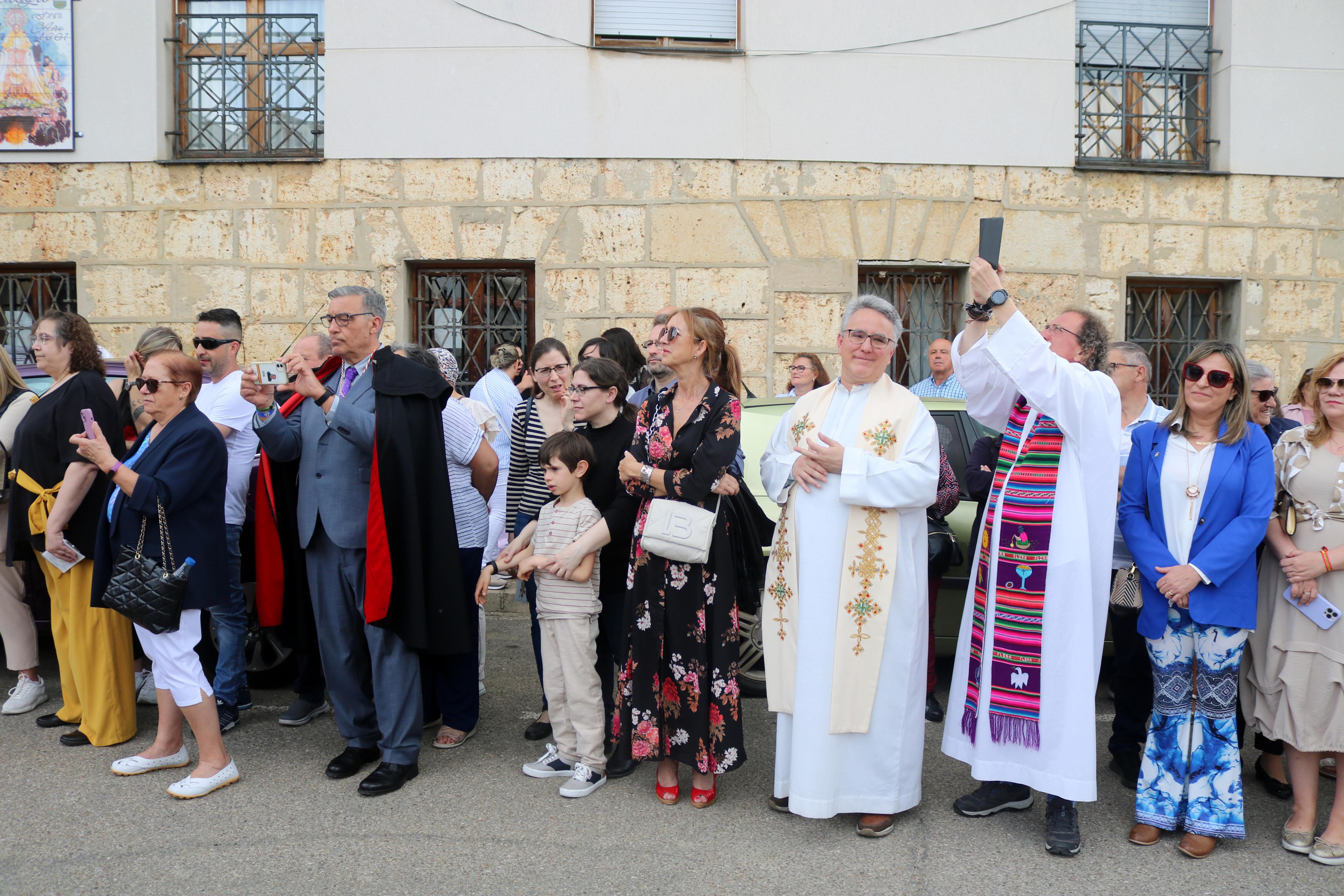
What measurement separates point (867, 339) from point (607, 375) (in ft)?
3.70

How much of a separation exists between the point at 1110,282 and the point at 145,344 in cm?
761

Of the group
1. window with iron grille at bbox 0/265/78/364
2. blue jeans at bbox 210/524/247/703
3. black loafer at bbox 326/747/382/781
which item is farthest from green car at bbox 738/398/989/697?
window with iron grille at bbox 0/265/78/364

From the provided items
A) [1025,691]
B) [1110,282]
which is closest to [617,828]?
[1025,691]

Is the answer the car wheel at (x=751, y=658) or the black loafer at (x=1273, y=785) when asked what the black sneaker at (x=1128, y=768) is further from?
the car wheel at (x=751, y=658)

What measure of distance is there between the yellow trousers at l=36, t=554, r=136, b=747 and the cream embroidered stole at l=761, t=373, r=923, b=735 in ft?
9.57

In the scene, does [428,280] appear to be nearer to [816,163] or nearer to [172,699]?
[816,163]

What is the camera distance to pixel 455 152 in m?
8.46

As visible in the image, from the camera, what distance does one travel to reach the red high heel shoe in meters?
3.77

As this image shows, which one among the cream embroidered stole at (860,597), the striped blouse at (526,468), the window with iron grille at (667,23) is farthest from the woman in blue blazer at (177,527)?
the window with iron grille at (667,23)

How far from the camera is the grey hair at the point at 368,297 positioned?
3988mm

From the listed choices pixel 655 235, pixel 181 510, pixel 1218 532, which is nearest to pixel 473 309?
pixel 655 235

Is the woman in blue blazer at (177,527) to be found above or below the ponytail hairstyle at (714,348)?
below

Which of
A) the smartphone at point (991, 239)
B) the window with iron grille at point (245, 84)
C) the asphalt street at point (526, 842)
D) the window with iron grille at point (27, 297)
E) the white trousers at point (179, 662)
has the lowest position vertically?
the asphalt street at point (526, 842)

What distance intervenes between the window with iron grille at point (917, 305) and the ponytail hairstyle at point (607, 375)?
5.03 m
